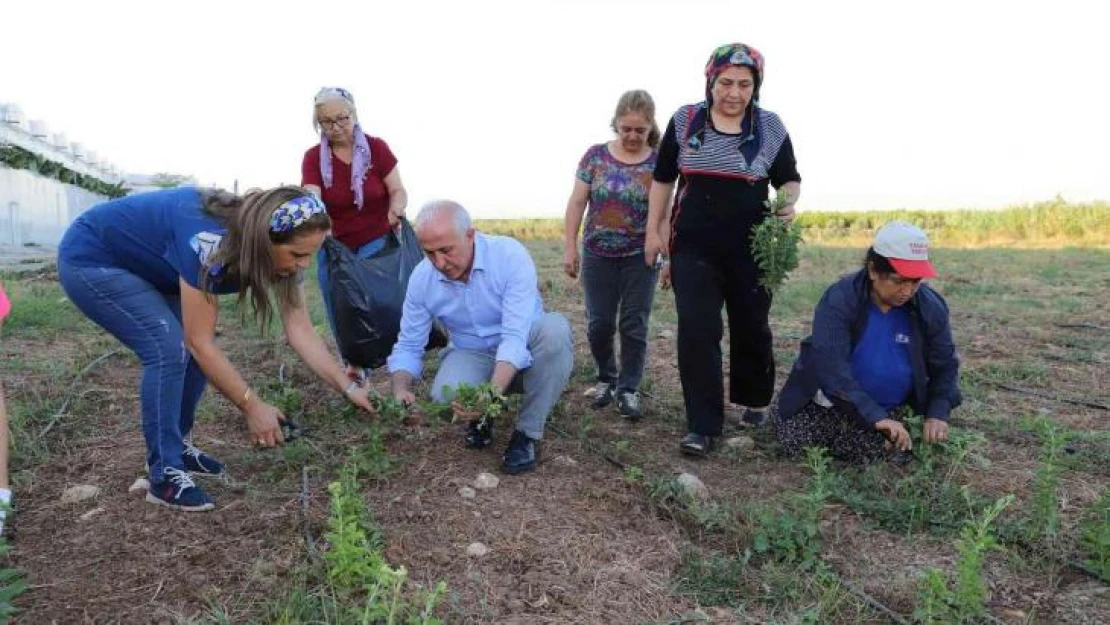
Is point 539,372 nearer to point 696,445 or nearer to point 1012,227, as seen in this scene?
point 696,445

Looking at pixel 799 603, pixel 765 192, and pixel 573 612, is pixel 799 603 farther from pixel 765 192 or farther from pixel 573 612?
pixel 765 192

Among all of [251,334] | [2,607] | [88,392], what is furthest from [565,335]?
[251,334]

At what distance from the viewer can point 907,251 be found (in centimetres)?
325

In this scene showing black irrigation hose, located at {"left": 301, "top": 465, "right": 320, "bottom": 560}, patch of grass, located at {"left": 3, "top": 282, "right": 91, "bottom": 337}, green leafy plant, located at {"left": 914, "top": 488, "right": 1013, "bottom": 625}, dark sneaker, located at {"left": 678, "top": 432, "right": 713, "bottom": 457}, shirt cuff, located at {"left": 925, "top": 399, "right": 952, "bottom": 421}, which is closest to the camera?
green leafy plant, located at {"left": 914, "top": 488, "right": 1013, "bottom": 625}

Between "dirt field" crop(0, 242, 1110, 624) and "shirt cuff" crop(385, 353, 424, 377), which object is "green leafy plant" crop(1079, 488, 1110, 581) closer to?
"dirt field" crop(0, 242, 1110, 624)

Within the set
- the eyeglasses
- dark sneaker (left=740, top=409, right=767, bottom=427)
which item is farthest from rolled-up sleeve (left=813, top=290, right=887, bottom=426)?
the eyeglasses

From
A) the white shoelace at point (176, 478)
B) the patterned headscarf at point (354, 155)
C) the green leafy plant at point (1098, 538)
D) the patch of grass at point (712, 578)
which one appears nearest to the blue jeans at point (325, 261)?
the patterned headscarf at point (354, 155)

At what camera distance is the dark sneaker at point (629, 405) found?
427 centimetres

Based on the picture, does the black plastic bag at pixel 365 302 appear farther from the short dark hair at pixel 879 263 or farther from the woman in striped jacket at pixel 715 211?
the short dark hair at pixel 879 263

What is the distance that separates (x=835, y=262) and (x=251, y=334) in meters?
10.9

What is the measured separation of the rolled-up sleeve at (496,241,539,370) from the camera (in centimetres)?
332

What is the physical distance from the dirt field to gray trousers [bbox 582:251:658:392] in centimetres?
31

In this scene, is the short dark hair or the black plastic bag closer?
the short dark hair

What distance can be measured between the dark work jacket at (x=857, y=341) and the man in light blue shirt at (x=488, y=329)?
108cm
